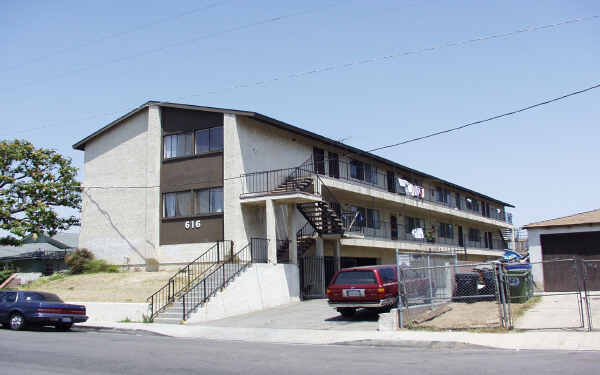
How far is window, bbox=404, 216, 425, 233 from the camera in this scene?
135 feet

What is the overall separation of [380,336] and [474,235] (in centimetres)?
4251

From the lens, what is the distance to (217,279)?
22.1m

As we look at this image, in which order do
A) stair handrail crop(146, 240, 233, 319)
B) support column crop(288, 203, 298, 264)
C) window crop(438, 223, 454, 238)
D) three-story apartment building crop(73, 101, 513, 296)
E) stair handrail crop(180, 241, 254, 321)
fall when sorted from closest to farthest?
1. stair handrail crop(180, 241, 254, 321)
2. stair handrail crop(146, 240, 233, 319)
3. support column crop(288, 203, 298, 264)
4. three-story apartment building crop(73, 101, 513, 296)
5. window crop(438, 223, 454, 238)

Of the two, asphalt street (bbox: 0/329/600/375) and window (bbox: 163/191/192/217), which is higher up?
window (bbox: 163/191/192/217)

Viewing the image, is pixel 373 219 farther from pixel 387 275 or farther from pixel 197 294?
pixel 387 275

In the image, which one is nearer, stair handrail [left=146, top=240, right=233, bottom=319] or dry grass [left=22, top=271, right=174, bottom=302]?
stair handrail [left=146, top=240, right=233, bottom=319]

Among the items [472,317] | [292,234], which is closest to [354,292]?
[472,317]

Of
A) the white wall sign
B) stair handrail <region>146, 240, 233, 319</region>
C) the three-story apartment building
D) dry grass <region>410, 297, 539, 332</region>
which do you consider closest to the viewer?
dry grass <region>410, 297, 539, 332</region>

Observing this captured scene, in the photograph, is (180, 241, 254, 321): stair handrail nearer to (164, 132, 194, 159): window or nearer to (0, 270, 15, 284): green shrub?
(164, 132, 194, 159): window

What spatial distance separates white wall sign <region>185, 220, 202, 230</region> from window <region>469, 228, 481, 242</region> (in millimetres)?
33848

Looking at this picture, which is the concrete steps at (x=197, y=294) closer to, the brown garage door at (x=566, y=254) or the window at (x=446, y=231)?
the brown garage door at (x=566, y=254)

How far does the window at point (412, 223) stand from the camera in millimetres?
41156

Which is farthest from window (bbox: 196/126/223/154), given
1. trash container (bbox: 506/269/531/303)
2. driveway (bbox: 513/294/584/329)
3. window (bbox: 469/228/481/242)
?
window (bbox: 469/228/481/242)

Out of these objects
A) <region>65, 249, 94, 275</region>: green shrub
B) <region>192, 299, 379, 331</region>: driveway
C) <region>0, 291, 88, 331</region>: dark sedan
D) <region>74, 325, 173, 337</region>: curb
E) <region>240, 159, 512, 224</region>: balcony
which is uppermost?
<region>240, 159, 512, 224</region>: balcony
